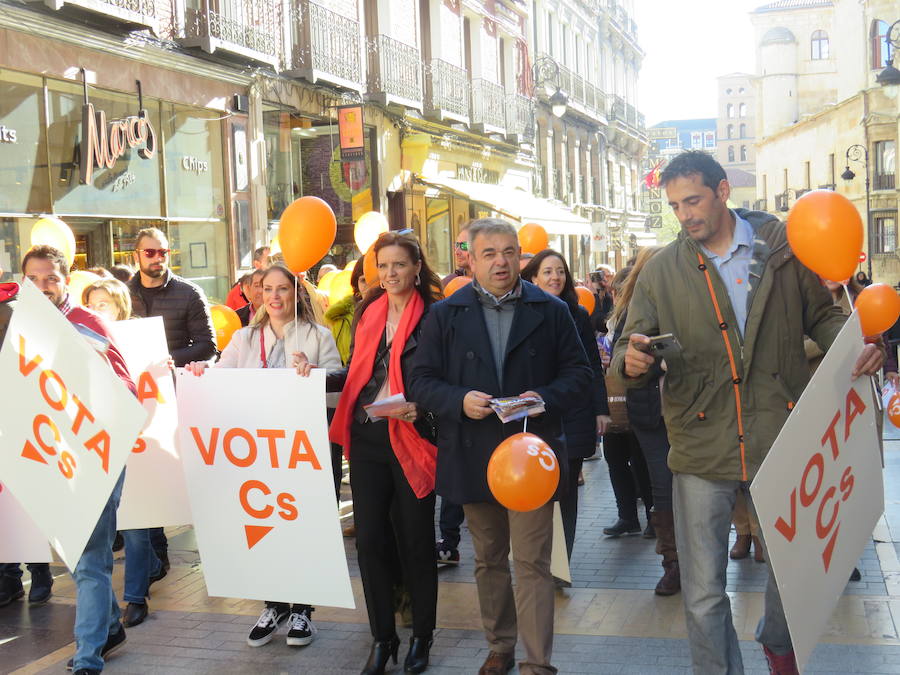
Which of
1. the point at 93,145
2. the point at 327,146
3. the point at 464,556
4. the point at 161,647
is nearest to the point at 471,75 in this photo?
the point at 327,146

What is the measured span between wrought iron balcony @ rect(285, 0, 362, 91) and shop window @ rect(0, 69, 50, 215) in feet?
17.8

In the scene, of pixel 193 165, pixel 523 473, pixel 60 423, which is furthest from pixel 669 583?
pixel 193 165

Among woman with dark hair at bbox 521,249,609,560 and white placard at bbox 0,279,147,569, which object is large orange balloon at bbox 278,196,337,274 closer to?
woman with dark hair at bbox 521,249,609,560

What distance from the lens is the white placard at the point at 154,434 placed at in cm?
560

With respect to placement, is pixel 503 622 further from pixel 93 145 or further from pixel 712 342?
pixel 93 145

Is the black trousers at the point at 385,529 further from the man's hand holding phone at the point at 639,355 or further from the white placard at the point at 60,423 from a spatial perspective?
the man's hand holding phone at the point at 639,355

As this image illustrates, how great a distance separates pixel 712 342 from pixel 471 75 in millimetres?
22343

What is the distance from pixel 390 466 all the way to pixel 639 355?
1.52 metres

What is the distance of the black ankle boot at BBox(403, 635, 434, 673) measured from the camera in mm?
4723

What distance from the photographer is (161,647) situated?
17.0ft

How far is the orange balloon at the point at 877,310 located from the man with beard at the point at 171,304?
3767 millimetres

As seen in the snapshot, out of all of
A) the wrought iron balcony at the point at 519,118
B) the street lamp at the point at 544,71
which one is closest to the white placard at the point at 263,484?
the wrought iron balcony at the point at 519,118

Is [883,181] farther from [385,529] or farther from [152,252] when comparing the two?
[385,529]

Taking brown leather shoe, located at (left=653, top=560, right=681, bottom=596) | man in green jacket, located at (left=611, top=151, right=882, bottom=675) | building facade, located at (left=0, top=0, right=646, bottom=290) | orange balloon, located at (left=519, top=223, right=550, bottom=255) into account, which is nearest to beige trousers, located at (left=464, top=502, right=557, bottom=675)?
man in green jacket, located at (left=611, top=151, right=882, bottom=675)
